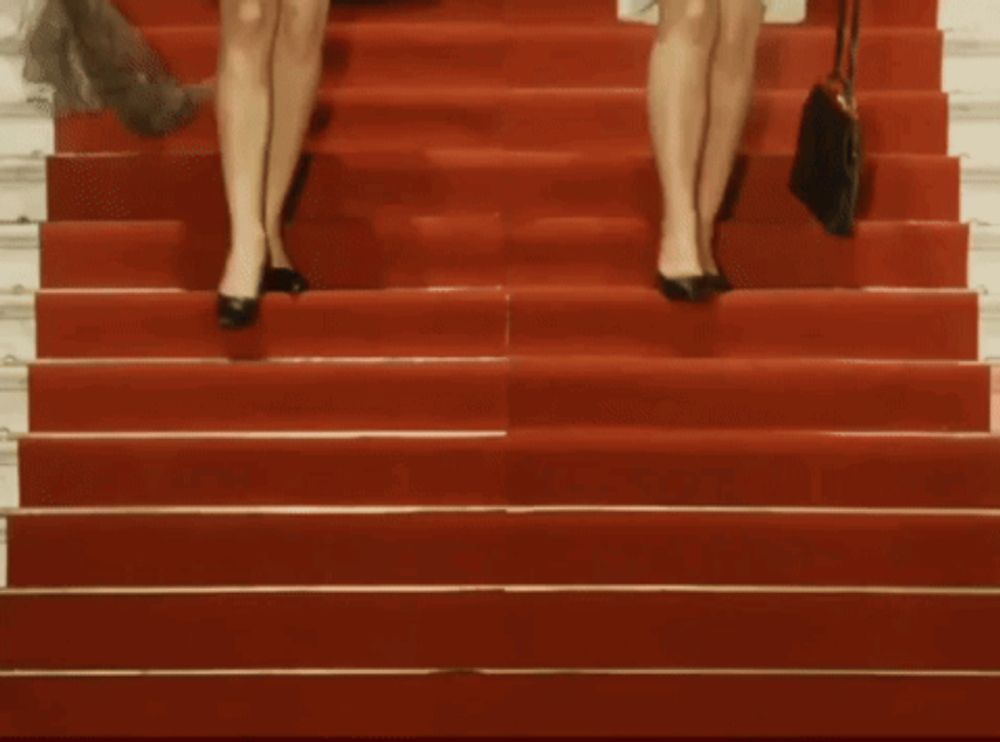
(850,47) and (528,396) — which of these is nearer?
(528,396)

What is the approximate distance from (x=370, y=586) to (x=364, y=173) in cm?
94

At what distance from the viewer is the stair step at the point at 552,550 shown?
7.36ft

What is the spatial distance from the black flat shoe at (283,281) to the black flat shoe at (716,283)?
668 mm

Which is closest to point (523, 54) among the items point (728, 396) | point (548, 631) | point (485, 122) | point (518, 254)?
point (485, 122)

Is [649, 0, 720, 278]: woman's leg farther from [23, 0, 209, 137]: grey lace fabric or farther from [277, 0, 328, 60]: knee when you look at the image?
[23, 0, 209, 137]: grey lace fabric

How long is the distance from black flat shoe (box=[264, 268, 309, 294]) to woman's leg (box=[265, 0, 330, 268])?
22 mm

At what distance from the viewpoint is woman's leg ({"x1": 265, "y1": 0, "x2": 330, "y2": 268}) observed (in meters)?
2.56

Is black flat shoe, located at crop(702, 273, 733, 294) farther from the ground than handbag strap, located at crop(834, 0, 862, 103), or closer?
closer

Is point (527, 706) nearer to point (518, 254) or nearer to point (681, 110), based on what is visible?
point (518, 254)

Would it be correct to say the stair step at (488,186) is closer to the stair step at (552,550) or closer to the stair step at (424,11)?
the stair step at (424,11)

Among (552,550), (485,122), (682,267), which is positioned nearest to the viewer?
(552,550)

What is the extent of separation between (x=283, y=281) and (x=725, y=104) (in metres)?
0.81

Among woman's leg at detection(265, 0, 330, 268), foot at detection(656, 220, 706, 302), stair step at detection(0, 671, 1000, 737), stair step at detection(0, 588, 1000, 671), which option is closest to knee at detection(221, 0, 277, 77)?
woman's leg at detection(265, 0, 330, 268)

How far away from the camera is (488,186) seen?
9.45 feet
